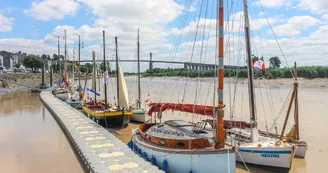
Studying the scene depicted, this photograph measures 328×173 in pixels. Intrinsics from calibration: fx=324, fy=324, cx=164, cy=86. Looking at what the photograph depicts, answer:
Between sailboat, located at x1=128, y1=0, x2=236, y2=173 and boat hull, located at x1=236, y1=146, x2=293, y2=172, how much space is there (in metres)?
1.75

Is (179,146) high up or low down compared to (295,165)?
up

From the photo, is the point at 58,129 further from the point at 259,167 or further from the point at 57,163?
the point at 259,167

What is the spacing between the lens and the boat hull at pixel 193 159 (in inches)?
465

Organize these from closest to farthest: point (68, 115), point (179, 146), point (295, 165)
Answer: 1. point (179, 146)
2. point (295, 165)
3. point (68, 115)

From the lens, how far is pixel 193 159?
12.7 m

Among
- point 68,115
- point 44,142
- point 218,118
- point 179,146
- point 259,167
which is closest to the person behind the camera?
point 218,118

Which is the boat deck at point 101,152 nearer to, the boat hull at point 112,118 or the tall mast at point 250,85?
the boat hull at point 112,118

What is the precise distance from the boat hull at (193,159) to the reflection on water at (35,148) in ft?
14.0

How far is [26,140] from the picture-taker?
23281 mm

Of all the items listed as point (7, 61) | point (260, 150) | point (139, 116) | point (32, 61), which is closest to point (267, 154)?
point (260, 150)

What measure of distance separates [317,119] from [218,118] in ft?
75.0

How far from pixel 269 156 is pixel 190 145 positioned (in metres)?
4.02

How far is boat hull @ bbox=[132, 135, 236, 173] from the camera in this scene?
38.7 feet

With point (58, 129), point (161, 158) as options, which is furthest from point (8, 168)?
point (58, 129)
